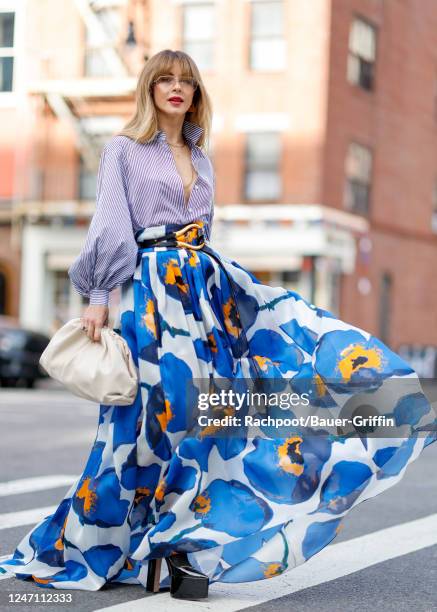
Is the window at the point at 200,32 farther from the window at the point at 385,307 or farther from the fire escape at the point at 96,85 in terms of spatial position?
the window at the point at 385,307

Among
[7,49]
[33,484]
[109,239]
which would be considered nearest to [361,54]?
[7,49]

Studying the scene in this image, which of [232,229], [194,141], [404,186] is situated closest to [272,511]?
[194,141]

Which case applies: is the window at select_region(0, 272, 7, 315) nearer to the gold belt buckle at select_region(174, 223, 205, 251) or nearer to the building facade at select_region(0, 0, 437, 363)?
the building facade at select_region(0, 0, 437, 363)

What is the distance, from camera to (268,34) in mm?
26875

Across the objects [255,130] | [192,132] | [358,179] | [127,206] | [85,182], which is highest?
[255,130]

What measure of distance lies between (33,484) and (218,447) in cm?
390

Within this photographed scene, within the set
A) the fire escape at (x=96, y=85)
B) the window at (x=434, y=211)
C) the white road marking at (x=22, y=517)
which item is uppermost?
the fire escape at (x=96, y=85)

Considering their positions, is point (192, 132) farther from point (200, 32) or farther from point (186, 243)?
point (200, 32)

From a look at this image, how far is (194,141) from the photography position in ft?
16.3

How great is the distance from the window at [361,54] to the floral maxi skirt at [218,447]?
927 inches

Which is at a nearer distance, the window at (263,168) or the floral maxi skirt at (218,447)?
the floral maxi skirt at (218,447)

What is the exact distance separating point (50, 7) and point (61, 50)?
1064 millimetres

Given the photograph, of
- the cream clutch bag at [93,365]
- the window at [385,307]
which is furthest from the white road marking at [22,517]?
the window at [385,307]

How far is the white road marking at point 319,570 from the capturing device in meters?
4.39
